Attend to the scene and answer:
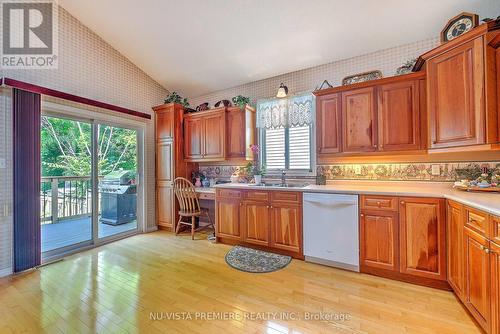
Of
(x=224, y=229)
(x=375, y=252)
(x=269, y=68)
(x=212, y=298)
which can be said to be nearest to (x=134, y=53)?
(x=269, y=68)

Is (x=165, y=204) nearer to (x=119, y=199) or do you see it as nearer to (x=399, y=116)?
(x=119, y=199)

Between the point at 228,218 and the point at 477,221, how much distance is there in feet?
8.86

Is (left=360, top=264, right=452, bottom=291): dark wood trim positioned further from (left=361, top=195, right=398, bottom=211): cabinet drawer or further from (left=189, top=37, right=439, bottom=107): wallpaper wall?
(left=189, top=37, right=439, bottom=107): wallpaper wall

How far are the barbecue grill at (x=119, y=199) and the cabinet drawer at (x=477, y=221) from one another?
4517 millimetres

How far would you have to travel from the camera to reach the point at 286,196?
2.91 meters

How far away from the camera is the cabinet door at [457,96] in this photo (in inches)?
75.0

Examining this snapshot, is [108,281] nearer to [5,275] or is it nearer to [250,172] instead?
[5,275]

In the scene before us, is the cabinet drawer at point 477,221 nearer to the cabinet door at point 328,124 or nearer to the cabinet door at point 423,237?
the cabinet door at point 423,237

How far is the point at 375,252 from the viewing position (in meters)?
2.39

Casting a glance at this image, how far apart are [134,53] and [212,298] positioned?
3.89 meters

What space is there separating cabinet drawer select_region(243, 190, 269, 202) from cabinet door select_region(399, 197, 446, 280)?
1554 mm

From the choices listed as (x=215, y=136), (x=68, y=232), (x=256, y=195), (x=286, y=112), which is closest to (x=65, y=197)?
(x=68, y=232)

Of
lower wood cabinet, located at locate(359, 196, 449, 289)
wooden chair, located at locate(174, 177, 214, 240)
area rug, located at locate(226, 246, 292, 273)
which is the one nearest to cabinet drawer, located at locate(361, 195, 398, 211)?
lower wood cabinet, located at locate(359, 196, 449, 289)

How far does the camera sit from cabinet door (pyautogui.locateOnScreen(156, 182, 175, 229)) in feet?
13.5
